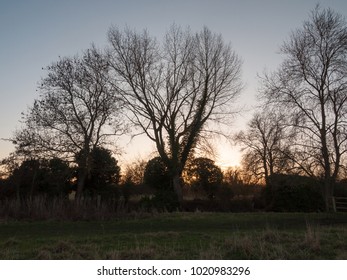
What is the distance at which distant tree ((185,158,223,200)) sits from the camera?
118 feet

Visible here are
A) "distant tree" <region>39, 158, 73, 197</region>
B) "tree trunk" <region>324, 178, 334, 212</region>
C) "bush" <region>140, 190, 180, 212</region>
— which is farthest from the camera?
"distant tree" <region>39, 158, 73, 197</region>

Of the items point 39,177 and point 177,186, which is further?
point 39,177

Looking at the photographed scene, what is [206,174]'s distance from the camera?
35.9 m

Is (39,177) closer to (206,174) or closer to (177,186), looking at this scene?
(177,186)

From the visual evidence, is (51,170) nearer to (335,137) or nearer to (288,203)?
(288,203)

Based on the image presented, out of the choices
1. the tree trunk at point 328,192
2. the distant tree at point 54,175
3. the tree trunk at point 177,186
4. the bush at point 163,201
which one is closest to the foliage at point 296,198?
the tree trunk at point 328,192

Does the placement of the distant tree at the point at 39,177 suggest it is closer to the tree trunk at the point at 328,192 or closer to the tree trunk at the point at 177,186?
the tree trunk at the point at 177,186

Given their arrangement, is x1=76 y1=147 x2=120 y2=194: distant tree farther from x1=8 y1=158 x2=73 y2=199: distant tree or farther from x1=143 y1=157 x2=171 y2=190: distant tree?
x1=143 y1=157 x2=171 y2=190: distant tree

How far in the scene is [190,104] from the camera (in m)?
33.7

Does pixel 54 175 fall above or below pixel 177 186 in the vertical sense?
above

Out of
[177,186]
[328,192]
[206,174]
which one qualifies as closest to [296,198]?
[328,192]

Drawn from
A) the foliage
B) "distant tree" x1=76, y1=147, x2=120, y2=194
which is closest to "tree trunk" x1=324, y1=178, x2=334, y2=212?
the foliage
